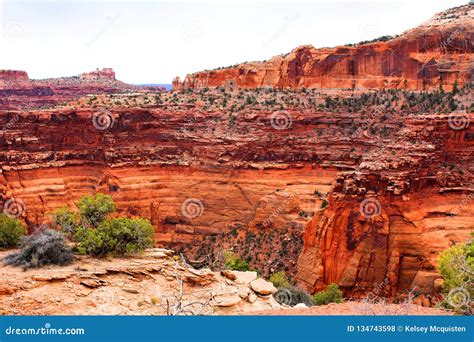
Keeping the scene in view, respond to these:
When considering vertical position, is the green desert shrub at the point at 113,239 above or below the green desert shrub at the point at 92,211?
below

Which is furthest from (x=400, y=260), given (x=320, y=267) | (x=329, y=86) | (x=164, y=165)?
(x=329, y=86)

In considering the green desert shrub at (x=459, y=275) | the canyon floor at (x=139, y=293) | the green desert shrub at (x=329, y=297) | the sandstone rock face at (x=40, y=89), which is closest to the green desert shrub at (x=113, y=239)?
the canyon floor at (x=139, y=293)

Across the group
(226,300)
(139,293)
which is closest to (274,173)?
(226,300)

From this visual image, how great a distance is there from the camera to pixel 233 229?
40.1m

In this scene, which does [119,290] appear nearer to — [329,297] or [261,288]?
[261,288]

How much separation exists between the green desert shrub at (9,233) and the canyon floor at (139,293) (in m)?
4.10

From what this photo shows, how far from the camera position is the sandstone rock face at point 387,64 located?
163 ft

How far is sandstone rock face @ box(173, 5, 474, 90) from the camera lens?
49.8 metres

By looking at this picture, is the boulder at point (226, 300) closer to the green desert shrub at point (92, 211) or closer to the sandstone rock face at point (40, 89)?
the green desert shrub at point (92, 211)

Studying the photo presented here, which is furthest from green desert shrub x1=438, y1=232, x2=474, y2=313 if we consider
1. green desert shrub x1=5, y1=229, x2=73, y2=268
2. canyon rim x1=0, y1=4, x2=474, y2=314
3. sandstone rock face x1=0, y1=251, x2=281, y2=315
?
green desert shrub x1=5, y1=229, x2=73, y2=268

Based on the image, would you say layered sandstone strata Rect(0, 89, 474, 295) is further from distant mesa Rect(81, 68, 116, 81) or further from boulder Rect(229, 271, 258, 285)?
distant mesa Rect(81, 68, 116, 81)

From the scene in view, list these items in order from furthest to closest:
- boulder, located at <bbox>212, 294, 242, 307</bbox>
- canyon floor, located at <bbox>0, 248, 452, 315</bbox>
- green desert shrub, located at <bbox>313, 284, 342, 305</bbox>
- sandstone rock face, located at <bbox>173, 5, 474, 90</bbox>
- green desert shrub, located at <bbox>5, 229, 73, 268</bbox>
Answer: sandstone rock face, located at <bbox>173, 5, 474, 90</bbox>
green desert shrub, located at <bbox>313, 284, 342, 305</bbox>
green desert shrub, located at <bbox>5, 229, 73, 268</bbox>
boulder, located at <bbox>212, 294, 242, 307</bbox>
canyon floor, located at <bbox>0, 248, 452, 315</bbox>

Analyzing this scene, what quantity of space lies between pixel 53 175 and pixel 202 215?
1450 cm

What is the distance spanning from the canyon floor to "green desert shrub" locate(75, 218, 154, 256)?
54cm
